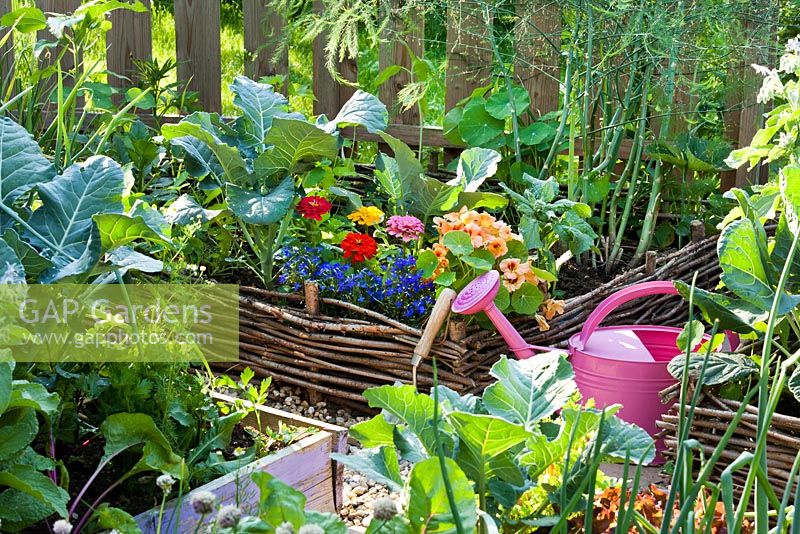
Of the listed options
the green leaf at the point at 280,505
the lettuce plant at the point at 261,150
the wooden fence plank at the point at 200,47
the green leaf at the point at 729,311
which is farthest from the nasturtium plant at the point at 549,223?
the wooden fence plank at the point at 200,47

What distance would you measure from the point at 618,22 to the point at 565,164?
808mm

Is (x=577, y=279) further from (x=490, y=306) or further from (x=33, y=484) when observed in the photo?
(x=33, y=484)

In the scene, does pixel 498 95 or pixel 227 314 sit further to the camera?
pixel 498 95

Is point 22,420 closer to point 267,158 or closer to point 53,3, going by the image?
point 267,158

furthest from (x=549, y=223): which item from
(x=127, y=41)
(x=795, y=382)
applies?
(x=127, y=41)

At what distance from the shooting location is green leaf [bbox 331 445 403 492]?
1.05 m

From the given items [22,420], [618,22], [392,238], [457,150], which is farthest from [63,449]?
[457,150]

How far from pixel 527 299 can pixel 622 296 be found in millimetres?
355

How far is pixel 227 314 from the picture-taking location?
102 inches

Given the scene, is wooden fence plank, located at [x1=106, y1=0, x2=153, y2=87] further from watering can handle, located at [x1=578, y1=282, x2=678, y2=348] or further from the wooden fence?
watering can handle, located at [x1=578, y1=282, x2=678, y2=348]

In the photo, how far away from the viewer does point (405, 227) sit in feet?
8.50

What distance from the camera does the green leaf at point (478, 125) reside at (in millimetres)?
3254

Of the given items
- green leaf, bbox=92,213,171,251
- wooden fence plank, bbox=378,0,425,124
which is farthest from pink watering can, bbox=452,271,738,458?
wooden fence plank, bbox=378,0,425,124

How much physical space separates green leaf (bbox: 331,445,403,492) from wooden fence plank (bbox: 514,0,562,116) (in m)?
2.34
